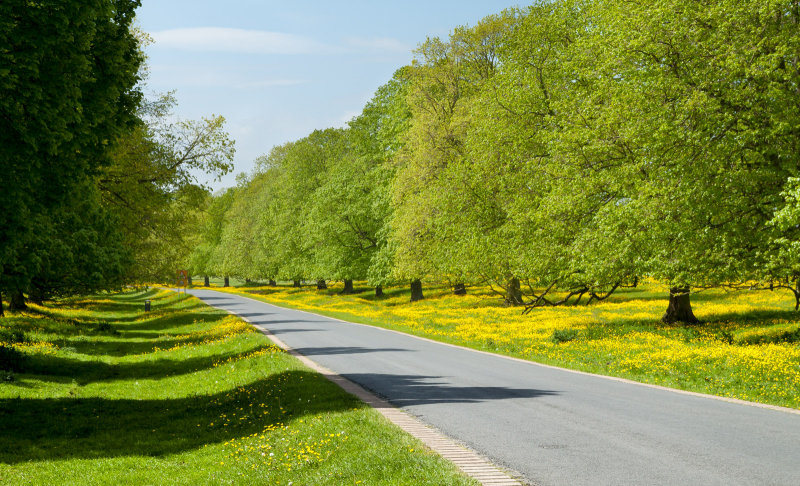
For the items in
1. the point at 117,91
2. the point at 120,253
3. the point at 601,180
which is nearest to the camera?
the point at 117,91

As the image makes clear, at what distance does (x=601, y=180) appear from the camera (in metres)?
21.0

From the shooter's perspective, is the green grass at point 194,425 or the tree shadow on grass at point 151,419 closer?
the green grass at point 194,425

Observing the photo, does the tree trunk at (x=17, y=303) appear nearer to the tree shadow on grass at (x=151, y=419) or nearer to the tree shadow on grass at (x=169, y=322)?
the tree shadow on grass at (x=169, y=322)

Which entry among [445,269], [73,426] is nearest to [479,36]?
[445,269]

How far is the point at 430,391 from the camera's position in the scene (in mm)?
12438

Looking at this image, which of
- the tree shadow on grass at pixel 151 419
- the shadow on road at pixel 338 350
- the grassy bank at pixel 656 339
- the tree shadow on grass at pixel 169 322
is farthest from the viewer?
the tree shadow on grass at pixel 169 322

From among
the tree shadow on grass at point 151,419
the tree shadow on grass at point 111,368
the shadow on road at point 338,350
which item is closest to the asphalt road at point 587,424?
the tree shadow on grass at point 151,419

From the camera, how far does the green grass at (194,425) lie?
7.65 meters

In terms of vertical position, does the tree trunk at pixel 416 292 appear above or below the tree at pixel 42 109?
below

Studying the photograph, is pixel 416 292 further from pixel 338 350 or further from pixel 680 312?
pixel 338 350

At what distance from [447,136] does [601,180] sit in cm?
1708

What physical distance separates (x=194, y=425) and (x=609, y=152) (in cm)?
1681

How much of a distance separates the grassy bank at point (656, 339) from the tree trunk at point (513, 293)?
1.79 m

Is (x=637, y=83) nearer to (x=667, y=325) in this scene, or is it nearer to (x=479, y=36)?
(x=667, y=325)
